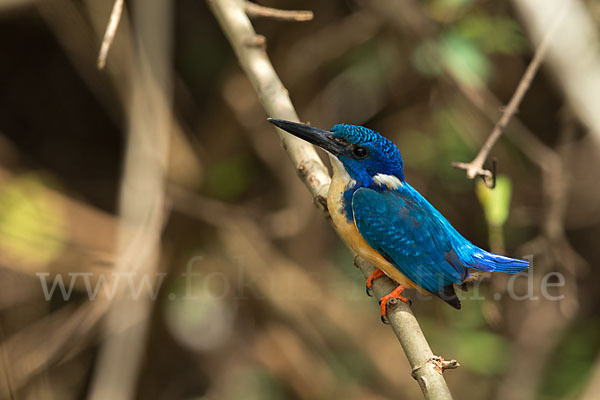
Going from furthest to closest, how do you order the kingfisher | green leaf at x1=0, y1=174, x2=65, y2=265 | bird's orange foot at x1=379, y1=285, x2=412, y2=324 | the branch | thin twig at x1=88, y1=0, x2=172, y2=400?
1. green leaf at x1=0, y1=174, x2=65, y2=265
2. thin twig at x1=88, y1=0, x2=172, y2=400
3. the kingfisher
4. bird's orange foot at x1=379, y1=285, x2=412, y2=324
5. the branch

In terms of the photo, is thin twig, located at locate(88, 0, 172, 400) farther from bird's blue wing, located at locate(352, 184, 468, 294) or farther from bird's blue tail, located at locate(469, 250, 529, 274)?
bird's blue tail, located at locate(469, 250, 529, 274)

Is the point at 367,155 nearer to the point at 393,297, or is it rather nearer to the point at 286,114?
the point at 286,114

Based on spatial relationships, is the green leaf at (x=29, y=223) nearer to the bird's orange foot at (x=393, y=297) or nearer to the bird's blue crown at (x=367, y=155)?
the bird's blue crown at (x=367, y=155)

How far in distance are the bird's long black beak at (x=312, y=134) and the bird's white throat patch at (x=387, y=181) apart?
0.59ft

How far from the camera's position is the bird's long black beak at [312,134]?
7.02 feet

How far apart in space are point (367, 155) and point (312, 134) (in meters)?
0.29

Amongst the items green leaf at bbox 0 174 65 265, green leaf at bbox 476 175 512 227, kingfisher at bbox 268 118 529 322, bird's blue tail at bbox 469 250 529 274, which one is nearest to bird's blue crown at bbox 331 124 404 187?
kingfisher at bbox 268 118 529 322

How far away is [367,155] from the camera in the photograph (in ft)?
7.89

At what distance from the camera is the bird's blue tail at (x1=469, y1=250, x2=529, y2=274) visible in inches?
95.7

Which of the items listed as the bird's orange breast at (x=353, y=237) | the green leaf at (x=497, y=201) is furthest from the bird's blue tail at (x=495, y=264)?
the bird's orange breast at (x=353, y=237)

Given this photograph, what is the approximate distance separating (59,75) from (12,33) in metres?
0.39

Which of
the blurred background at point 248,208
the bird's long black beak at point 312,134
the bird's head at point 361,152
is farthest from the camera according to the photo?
the blurred background at point 248,208

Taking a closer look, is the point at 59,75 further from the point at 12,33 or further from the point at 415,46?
the point at 415,46

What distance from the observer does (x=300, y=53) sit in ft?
13.3
